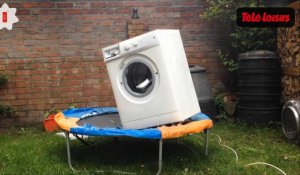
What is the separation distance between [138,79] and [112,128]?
1.69 ft

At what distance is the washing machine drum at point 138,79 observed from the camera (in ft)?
10.2

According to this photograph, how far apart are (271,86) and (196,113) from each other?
164 centimetres

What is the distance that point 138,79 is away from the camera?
3227mm

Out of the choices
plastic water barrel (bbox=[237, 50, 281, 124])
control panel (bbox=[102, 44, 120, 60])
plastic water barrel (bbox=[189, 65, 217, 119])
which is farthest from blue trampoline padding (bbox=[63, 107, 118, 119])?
plastic water barrel (bbox=[237, 50, 281, 124])

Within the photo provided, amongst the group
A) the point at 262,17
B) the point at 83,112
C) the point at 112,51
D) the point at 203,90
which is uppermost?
the point at 262,17

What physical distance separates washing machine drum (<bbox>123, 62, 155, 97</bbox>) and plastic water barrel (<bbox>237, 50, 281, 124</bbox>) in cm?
182

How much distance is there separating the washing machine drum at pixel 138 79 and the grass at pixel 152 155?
593mm

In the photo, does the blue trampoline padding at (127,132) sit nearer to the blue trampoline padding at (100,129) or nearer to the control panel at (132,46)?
the blue trampoline padding at (100,129)

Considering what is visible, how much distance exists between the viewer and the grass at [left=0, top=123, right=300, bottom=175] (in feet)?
Answer: 9.73

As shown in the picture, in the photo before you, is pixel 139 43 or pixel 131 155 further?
pixel 131 155

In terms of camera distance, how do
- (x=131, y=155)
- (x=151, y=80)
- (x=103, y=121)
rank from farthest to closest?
(x=103, y=121), (x=131, y=155), (x=151, y=80)

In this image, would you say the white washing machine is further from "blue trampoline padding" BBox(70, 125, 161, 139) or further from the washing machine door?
"blue trampoline padding" BBox(70, 125, 161, 139)

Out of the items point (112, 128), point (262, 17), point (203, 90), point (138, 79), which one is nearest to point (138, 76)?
point (138, 79)

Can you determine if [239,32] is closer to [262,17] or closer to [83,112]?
[262,17]
